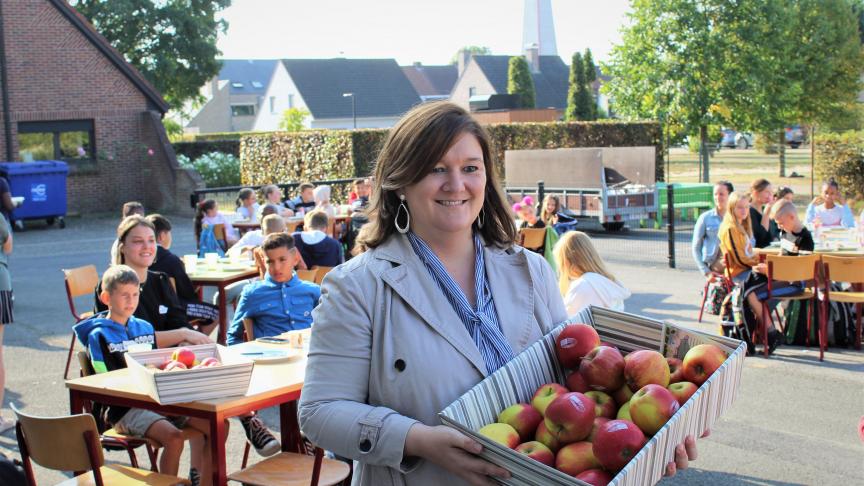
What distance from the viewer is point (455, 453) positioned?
6.69ft

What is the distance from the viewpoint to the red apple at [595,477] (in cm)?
194

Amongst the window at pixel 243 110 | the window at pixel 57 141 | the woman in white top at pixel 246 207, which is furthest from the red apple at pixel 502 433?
the window at pixel 243 110

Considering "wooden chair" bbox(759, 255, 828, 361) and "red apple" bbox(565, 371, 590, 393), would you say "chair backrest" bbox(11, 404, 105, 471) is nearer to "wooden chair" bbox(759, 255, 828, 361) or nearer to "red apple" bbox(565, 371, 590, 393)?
"red apple" bbox(565, 371, 590, 393)

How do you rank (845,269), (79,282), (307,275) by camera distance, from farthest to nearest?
(845,269), (79,282), (307,275)

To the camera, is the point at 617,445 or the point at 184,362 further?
the point at 184,362

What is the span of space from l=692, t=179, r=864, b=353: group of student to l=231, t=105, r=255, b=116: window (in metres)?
80.2

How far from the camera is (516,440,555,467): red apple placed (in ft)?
6.71

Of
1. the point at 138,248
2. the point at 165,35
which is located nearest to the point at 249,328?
the point at 138,248

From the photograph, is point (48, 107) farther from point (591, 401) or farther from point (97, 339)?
point (591, 401)

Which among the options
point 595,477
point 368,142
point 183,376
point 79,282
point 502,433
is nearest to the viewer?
point 595,477

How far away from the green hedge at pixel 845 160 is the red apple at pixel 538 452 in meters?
23.7

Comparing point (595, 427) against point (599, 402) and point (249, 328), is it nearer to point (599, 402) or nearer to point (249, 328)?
point (599, 402)

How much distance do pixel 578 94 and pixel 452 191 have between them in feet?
156

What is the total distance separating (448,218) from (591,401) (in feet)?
1.95
